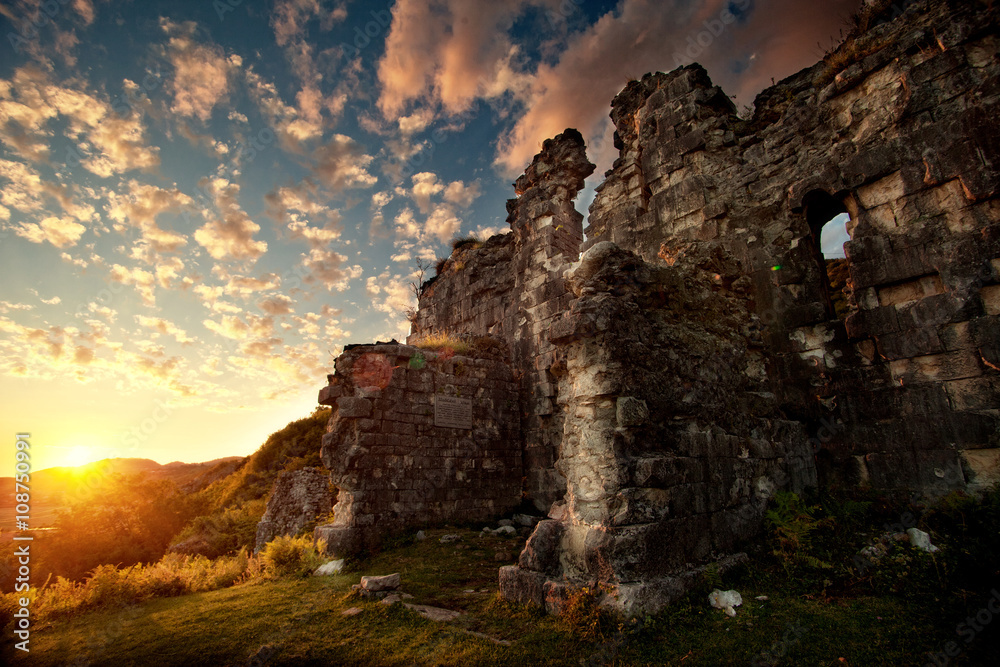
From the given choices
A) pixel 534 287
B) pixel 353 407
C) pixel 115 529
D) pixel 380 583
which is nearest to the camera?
pixel 380 583

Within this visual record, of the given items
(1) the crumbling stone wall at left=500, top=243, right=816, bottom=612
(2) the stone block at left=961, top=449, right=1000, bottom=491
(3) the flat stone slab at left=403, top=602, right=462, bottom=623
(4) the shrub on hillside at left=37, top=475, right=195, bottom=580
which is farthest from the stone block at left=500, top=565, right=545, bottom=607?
(4) the shrub on hillside at left=37, top=475, right=195, bottom=580

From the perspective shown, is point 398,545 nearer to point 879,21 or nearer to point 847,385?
point 847,385

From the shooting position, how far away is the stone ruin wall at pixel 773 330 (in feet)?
13.9

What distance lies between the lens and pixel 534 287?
10.9 m

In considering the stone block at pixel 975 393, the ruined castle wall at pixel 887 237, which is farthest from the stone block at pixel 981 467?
the stone block at pixel 975 393

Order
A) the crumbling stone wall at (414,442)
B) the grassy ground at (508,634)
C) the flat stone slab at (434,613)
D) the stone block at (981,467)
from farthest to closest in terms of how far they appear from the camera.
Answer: the crumbling stone wall at (414,442)
the stone block at (981,467)
the flat stone slab at (434,613)
the grassy ground at (508,634)

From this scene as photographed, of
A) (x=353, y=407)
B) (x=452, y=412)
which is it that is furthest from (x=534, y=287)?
(x=353, y=407)

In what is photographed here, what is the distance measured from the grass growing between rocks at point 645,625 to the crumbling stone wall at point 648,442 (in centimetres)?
29

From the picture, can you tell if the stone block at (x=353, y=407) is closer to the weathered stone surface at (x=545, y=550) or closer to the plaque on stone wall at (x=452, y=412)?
the plaque on stone wall at (x=452, y=412)

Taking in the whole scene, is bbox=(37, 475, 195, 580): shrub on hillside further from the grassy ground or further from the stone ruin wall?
the stone ruin wall

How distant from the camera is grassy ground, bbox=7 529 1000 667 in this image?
10.2 ft

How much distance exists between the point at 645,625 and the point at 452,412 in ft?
20.2

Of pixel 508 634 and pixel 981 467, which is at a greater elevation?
pixel 981 467

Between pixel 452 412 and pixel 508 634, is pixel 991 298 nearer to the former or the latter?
pixel 508 634
